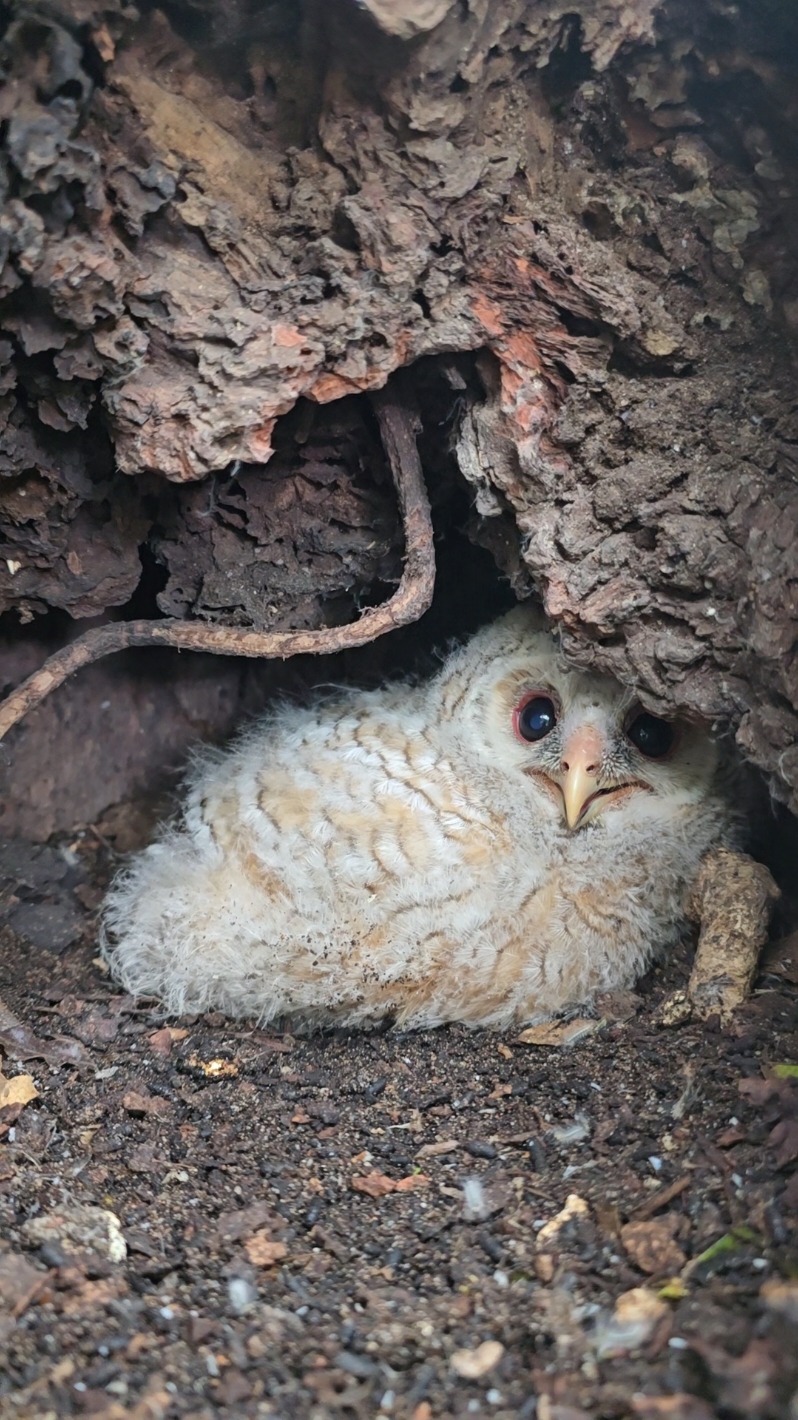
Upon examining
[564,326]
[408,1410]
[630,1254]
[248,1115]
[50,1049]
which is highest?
[564,326]

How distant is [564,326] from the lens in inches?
101

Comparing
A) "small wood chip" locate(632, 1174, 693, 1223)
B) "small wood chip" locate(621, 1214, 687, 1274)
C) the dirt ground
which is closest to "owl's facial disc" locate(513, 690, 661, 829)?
the dirt ground

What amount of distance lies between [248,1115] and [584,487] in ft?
5.92

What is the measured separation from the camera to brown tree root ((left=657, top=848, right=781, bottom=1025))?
8.73 feet

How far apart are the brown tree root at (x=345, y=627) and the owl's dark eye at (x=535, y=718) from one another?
0.63 metres

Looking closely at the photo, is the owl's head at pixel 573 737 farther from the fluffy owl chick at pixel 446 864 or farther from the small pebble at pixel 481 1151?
the small pebble at pixel 481 1151

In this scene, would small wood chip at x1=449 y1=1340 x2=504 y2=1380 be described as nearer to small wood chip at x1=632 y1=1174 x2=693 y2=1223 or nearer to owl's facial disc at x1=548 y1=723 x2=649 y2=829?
small wood chip at x1=632 y1=1174 x2=693 y2=1223

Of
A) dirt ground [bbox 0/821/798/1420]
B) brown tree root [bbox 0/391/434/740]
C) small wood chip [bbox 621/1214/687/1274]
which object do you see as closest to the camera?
dirt ground [bbox 0/821/798/1420]

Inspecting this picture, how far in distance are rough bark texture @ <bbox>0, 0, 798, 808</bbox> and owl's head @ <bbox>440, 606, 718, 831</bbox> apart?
1.24 feet

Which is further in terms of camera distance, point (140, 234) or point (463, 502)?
point (463, 502)

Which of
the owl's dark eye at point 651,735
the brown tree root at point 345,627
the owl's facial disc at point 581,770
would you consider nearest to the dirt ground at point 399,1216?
the owl's facial disc at point 581,770

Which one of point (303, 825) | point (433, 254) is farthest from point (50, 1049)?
point (433, 254)

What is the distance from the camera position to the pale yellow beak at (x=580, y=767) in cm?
311

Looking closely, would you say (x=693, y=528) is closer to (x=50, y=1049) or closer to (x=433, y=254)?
(x=433, y=254)
